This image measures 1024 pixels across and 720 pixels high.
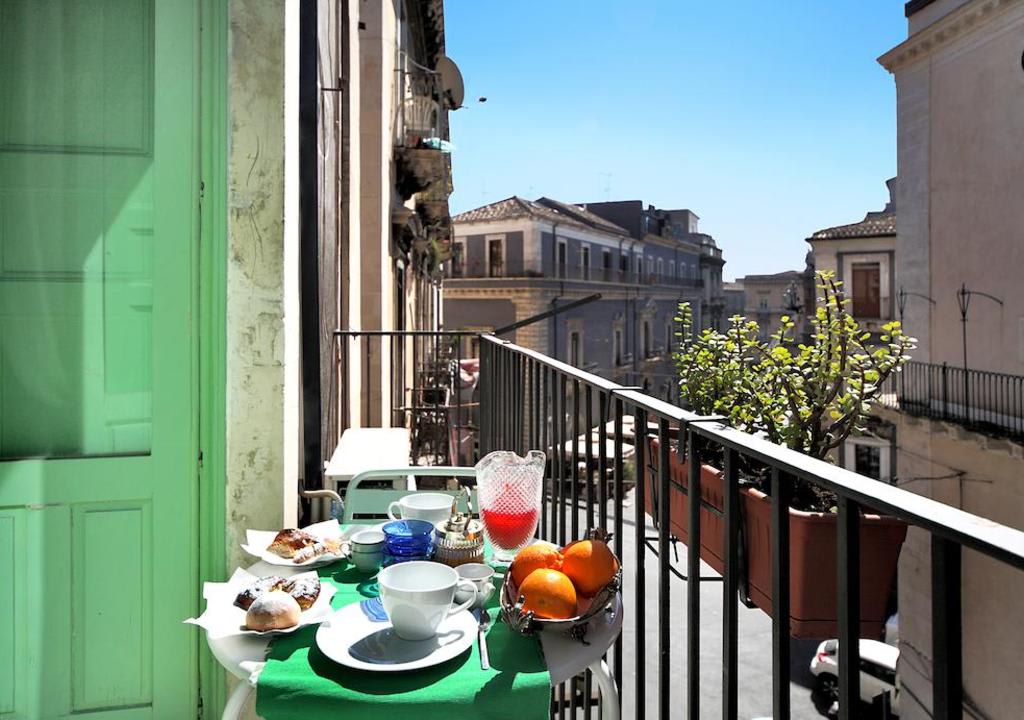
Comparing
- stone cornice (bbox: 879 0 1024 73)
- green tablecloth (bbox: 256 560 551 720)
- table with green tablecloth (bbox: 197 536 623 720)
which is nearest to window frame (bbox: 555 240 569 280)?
stone cornice (bbox: 879 0 1024 73)

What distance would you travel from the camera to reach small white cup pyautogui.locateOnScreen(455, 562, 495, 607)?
1.54 metres

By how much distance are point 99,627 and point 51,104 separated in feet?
5.09

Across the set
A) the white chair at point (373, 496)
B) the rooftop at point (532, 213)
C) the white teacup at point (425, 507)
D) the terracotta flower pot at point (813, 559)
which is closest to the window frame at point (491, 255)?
the rooftop at point (532, 213)

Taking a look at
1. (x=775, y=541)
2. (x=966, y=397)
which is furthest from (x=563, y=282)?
(x=775, y=541)

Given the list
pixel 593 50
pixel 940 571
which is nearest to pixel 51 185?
pixel 940 571

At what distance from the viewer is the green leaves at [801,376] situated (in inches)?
111

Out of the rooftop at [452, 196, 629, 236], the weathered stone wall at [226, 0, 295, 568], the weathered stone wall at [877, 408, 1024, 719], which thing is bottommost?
the weathered stone wall at [877, 408, 1024, 719]

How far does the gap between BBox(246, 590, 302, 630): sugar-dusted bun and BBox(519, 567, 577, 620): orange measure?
Answer: 47 centimetres

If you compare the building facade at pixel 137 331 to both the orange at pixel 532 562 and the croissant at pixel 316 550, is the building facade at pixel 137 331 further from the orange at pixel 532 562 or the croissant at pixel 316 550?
the orange at pixel 532 562

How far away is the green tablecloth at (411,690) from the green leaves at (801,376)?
181 centimetres

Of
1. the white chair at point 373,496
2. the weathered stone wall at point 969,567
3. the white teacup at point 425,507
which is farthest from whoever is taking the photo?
the weathered stone wall at point 969,567

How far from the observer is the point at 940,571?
65 cm

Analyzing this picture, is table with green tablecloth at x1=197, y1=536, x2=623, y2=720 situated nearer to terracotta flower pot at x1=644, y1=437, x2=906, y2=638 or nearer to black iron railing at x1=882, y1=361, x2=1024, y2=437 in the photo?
terracotta flower pot at x1=644, y1=437, x2=906, y2=638

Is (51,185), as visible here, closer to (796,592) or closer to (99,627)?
(99,627)
